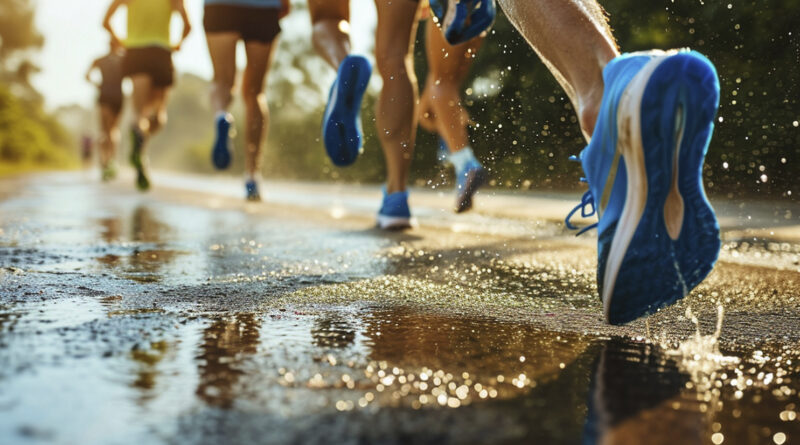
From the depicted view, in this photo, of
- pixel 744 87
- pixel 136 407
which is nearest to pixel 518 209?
pixel 744 87

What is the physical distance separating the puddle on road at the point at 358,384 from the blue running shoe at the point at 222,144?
4.57 meters

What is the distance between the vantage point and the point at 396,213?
436 cm

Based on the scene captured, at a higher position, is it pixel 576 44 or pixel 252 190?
pixel 576 44

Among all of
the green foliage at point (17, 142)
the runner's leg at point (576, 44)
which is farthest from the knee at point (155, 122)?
the green foliage at point (17, 142)

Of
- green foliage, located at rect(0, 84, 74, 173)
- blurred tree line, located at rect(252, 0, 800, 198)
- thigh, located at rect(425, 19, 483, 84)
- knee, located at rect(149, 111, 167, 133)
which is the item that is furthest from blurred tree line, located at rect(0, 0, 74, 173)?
thigh, located at rect(425, 19, 483, 84)

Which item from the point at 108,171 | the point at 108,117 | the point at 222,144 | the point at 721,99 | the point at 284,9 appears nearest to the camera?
the point at 721,99

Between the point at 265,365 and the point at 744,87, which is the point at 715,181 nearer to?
the point at 744,87

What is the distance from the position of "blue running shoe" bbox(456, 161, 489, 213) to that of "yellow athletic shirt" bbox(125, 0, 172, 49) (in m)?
4.99

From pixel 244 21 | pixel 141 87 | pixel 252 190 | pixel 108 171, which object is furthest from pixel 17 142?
pixel 244 21

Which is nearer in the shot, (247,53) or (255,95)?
(247,53)

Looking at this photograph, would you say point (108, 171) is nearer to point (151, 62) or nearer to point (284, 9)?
point (151, 62)

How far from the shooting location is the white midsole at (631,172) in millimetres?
1659

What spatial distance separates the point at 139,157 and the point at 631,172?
24.4ft

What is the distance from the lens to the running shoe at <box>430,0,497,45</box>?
7.25 feet
